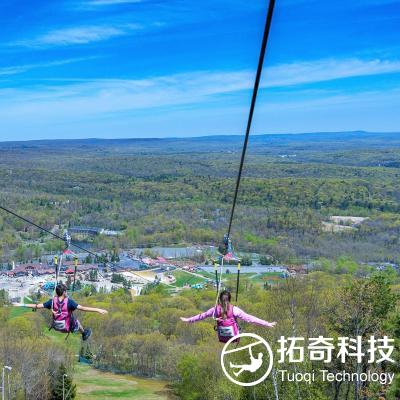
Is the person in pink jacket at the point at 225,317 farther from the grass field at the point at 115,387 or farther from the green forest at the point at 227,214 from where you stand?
the green forest at the point at 227,214

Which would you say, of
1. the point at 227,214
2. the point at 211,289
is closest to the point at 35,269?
the point at 211,289

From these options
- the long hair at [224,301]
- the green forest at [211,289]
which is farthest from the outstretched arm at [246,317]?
the green forest at [211,289]

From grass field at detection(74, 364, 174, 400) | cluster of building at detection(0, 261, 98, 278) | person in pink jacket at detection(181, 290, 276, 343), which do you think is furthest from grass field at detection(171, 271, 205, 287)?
person in pink jacket at detection(181, 290, 276, 343)

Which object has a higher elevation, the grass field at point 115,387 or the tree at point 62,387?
the tree at point 62,387

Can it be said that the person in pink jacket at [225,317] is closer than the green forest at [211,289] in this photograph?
Yes

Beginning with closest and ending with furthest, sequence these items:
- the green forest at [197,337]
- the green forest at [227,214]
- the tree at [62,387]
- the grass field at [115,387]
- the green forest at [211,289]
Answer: the green forest at [197,337] < the green forest at [211,289] < the tree at [62,387] < the grass field at [115,387] < the green forest at [227,214]

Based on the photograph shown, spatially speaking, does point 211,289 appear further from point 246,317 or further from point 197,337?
point 246,317

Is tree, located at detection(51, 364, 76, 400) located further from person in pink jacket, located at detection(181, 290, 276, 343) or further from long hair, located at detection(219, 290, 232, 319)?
long hair, located at detection(219, 290, 232, 319)

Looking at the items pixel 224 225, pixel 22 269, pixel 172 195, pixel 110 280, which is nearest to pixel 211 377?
pixel 110 280
